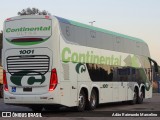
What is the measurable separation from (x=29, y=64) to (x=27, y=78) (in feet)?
1.74

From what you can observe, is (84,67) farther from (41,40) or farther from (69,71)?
(41,40)

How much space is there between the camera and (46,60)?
16828 mm

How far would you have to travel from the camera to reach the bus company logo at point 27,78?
1681 cm

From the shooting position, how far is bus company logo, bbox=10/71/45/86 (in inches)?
662

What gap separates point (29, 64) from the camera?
55.8 feet

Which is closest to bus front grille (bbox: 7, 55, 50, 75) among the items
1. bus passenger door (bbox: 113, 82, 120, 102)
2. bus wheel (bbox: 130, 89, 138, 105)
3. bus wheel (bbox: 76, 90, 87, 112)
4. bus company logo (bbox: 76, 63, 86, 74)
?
bus company logo (bbox: 76, 63, 86, 74)

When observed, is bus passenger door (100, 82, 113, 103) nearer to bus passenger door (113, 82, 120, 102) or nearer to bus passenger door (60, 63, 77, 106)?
bus passenger door (113, 82, 120, 102)

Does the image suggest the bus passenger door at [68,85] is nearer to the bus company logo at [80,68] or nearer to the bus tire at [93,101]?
the bus company logo at [80,68]

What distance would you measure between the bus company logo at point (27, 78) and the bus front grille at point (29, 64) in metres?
0.04

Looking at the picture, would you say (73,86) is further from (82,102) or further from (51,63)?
(51,63)

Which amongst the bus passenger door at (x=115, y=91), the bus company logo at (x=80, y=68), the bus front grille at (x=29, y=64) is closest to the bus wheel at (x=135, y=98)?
the bus passenger door at (x=115, y=91)

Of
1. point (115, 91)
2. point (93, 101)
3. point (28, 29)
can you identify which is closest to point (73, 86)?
point (93, 101)

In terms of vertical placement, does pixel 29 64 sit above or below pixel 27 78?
above

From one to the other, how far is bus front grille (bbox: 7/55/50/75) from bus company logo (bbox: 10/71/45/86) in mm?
40
